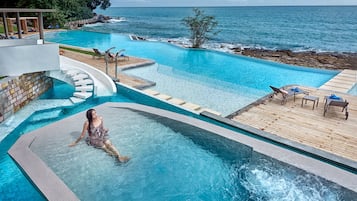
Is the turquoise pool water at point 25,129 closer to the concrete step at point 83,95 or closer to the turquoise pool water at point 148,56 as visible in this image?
the turquoise pool water at point 148,56

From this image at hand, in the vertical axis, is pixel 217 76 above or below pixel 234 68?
below

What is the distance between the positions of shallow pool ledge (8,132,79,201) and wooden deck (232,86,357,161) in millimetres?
4091

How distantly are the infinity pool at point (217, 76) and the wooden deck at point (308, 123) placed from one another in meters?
0.90

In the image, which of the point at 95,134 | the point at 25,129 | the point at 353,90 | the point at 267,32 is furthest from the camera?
the point at 267,32

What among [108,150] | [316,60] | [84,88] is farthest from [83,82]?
[316,60]

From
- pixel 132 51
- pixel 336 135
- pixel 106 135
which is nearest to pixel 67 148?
pixel 106 135

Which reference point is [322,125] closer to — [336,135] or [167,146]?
[336,135]

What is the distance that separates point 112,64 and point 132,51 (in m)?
5.17

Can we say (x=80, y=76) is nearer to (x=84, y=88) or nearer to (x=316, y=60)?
(x=84, y=88)

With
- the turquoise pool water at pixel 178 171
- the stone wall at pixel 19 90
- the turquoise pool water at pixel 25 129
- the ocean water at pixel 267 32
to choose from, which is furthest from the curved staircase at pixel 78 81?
the ocean water at pixel 267 32

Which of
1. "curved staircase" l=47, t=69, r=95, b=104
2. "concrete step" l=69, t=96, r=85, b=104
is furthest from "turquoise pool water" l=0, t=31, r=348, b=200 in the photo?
"curved staircase" l=47, t=69, r=95, b=104

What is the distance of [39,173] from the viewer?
3.26m

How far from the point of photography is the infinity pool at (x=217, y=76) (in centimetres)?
837

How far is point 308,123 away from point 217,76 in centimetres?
546
